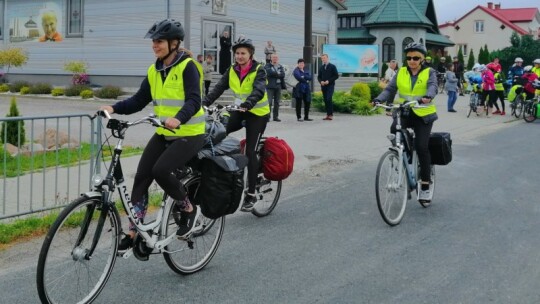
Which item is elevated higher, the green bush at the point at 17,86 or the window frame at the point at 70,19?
the window frame at the point at 70,19

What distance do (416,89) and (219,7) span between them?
19.4 meters

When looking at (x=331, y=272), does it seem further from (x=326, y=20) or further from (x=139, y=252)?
(x=326, y=20)

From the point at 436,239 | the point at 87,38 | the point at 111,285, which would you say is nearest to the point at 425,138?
the point at 436,239

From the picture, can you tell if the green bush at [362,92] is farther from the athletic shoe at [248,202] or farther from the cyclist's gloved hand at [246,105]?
the cyclist's gloved hand at [246,105]

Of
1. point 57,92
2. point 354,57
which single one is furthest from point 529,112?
point 57,92

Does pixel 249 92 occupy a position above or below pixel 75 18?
below

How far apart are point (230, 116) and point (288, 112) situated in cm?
1438

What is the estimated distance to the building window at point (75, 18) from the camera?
2781 centimetres

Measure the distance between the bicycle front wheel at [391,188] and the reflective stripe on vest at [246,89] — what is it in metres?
1.41

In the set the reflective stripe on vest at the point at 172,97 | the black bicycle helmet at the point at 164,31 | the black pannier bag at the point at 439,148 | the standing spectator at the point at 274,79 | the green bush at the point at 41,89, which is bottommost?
the black pannier bag at the point at 439,148

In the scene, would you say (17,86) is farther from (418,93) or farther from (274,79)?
(418,93)

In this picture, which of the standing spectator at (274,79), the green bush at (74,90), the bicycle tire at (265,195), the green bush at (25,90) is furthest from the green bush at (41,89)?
the bicycle tire at (265,195)

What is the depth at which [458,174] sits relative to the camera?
10.5 m

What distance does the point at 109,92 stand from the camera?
80.0 feet
